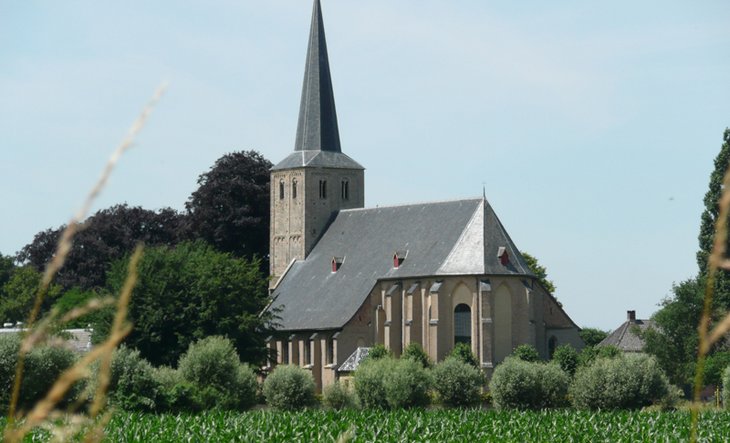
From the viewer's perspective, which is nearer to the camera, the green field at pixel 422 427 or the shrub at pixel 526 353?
the green field at pixel 422 427

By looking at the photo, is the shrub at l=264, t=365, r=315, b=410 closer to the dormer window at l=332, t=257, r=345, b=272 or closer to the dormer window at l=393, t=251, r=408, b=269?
the dormer window at l=393, t=251, r=408, b=269

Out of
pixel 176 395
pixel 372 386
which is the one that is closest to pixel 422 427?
pixel 176 395

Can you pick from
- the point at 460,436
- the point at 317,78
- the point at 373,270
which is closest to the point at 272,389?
the point at 373,270

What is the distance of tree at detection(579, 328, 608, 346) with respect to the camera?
94.2 metres

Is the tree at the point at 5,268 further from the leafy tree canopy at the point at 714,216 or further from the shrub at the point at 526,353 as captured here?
the leafy tree canopy at the point at 714,216

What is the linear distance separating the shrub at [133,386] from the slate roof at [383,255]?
69.8ft

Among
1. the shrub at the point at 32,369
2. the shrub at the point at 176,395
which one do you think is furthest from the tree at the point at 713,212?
the shrub at the point at 32,369

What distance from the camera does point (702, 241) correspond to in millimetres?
63062

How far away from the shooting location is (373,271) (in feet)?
220

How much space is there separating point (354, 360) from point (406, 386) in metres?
13.5

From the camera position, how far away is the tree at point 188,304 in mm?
52125

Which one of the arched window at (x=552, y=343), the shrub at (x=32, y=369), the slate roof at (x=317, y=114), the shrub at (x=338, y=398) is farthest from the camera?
the slate roof at (x=317, y=114)

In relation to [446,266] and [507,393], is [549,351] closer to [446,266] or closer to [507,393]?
[446,266]

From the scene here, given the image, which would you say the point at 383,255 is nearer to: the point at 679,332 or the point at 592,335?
the point at 679,332
